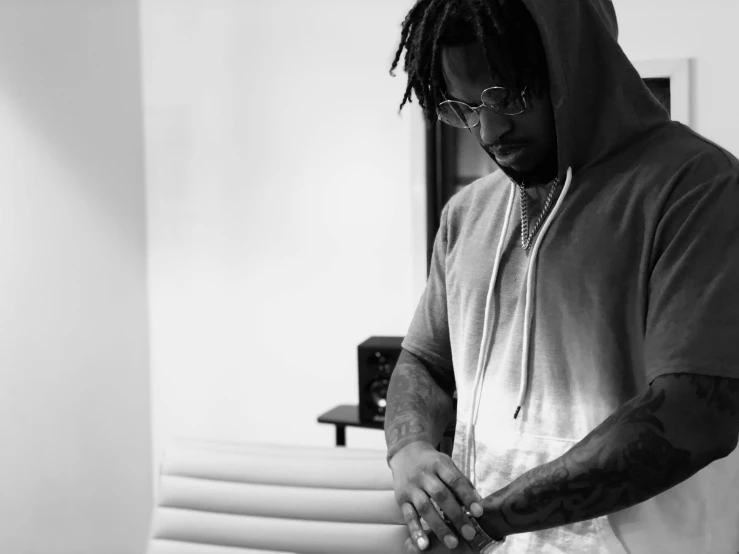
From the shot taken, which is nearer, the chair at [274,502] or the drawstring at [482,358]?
the drawstring at [482,358]

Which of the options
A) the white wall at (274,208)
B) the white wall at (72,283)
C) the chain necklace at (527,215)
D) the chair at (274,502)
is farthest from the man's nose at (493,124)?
the white wall at (72,283)

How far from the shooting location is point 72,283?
2.72 meters

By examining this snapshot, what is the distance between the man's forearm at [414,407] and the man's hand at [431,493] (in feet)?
0.11

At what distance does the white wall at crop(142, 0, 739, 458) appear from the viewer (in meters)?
2.76

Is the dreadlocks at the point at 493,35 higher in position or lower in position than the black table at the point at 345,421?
higher

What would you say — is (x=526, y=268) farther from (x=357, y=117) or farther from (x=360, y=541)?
(x=357, y=117)

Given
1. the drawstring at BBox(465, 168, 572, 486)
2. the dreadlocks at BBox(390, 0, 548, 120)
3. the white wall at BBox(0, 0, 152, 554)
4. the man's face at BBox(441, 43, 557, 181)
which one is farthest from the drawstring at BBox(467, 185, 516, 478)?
the white wall at BBox(0, 0, 152, 554)

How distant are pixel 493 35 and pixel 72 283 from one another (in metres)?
2.23

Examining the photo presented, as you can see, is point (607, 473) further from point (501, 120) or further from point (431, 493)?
point (501, 120)

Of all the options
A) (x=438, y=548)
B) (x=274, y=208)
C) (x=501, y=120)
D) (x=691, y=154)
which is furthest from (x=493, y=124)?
(x=274, y=208)

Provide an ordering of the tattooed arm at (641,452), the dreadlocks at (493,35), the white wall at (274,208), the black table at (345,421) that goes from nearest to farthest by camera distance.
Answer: the tattooed arm at (641,452) < the dreadlocks at (493,35) < the black table at (345,421) < the white wall at (274,208)

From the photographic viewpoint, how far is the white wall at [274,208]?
2.76 metres

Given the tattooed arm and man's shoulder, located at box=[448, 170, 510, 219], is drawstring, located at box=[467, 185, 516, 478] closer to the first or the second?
man's shoulder, located at box=[448, 170, 510, 219]

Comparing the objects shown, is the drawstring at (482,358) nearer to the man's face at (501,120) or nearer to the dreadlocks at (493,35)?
the man's face at (501,120)
